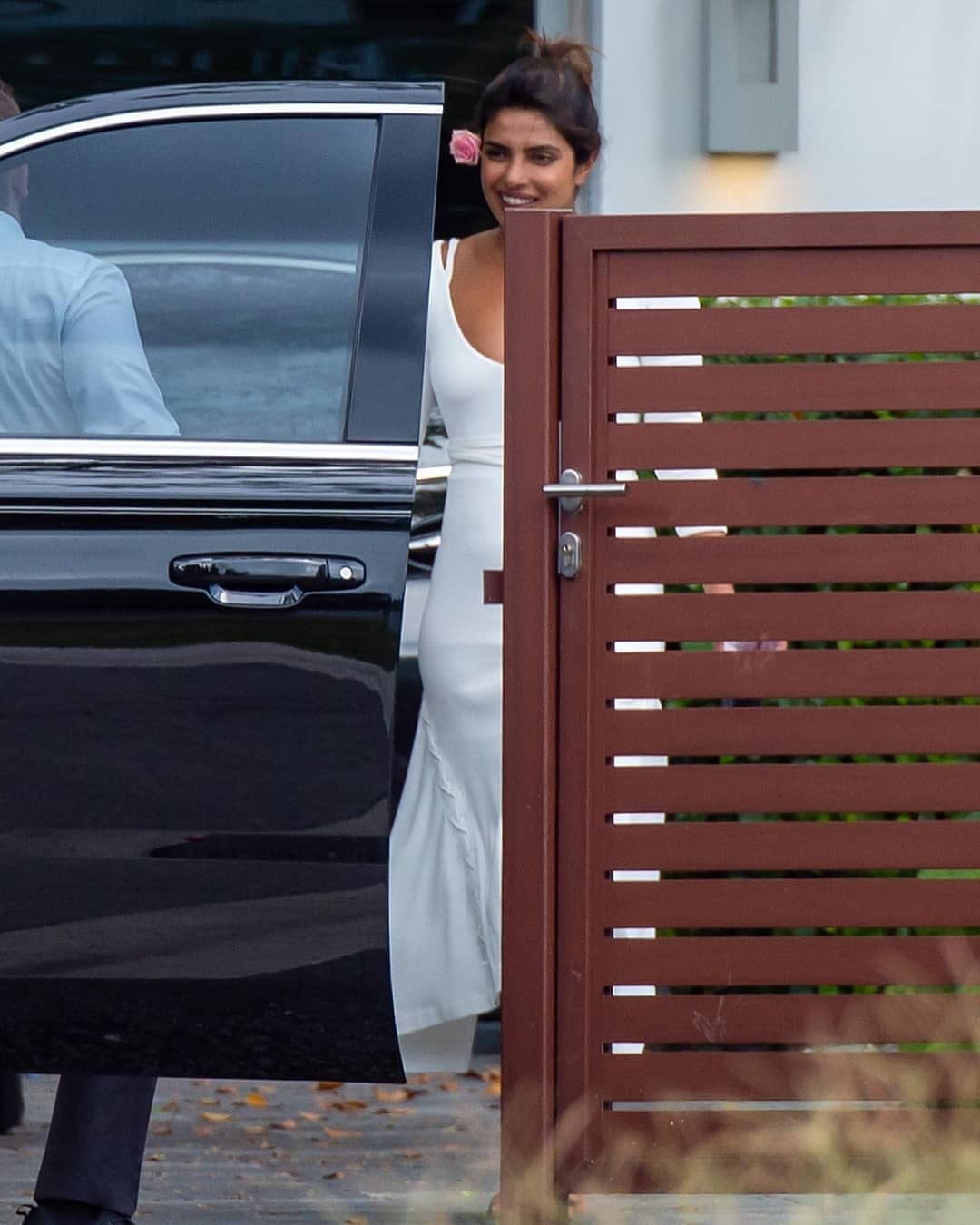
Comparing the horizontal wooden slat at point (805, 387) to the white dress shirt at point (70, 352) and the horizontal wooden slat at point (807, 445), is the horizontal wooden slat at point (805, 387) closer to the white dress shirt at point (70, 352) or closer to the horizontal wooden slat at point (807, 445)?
the horizontal wooden slat at point (807, 445)

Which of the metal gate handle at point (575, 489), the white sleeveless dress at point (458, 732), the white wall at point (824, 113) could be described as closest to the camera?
the metal gate handle at point (575, 489)

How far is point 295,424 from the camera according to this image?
3131 millimetres

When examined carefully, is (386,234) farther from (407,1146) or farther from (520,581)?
(407,1146)

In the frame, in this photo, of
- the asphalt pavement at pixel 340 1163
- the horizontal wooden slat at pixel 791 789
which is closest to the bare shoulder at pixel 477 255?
the horizontal wooden slat at pixel 791 789

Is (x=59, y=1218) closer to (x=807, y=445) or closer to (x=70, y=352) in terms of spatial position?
(x=70, y=352)

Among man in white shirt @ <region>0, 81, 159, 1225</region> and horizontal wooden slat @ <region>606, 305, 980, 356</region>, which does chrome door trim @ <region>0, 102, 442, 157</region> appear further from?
horizontal wooden slat @ <region>606, 305, 980, 356</region>

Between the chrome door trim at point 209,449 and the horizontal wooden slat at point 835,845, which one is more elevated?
the chrome door trim at point 209,449

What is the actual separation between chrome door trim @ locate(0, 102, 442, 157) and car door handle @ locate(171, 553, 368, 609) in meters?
0.73

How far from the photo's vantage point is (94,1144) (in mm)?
3283

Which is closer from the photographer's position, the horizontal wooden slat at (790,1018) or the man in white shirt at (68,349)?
the man in white shirt at (68,349)

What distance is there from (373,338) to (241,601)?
47 cm

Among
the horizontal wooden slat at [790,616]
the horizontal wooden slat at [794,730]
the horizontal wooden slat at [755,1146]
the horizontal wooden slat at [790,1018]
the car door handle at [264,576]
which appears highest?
the car door handle at [264,576]

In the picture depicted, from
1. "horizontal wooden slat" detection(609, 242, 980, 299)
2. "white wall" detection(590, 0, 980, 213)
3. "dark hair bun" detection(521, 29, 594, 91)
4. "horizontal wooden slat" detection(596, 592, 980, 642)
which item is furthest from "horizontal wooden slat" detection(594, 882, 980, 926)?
"white wall" detection(590, 0, 980, 213)

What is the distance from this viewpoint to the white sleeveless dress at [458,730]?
3.56 meters
